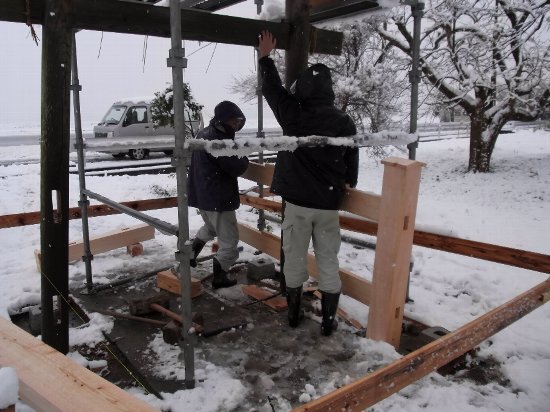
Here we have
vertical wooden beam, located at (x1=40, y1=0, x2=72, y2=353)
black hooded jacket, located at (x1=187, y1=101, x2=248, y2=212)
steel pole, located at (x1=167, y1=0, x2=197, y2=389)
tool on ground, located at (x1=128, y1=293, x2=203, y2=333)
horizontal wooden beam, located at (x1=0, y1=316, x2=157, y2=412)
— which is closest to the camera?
horizontal wooden beam, located at (x1=0, y1=316, x2=157, y2=412)

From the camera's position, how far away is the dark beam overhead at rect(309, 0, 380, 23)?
4293 mm

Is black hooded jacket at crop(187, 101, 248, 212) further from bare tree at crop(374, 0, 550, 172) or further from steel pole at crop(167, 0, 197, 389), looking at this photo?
bare tree at crop(374, 0, 550, 172)

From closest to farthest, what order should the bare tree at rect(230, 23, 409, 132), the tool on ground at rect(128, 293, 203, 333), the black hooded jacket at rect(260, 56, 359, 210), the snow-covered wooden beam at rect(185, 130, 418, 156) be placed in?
the snow-covered wooden beam at rect(185, 130, 418, 156), the black hooded jacket at rect(260, 56, 359, 210), the tool on ground at rect(128, 293, 203, 333), the bare tree at rect(230, 23, 409, 132)

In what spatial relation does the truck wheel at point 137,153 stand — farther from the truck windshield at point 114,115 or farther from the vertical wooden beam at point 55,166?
the vertical wooden beam at point 55,166

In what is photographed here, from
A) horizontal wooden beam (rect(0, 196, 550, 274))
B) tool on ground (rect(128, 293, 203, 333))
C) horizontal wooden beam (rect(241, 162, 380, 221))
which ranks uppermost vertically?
horizontal wooden beam (rect(241, 162, 380, 221))

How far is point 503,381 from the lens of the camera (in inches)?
120

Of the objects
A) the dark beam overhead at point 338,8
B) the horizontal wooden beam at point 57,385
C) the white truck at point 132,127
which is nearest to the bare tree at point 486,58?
the dark beam overhead at point 338,8

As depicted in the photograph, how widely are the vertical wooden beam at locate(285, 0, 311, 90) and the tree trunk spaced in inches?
393

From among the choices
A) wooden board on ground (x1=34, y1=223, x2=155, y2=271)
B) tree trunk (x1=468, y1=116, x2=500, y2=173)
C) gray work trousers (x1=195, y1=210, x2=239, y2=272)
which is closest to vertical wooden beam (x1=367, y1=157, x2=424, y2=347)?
gray work trousers (x1=195, y1=210, x2=239, y2=272)

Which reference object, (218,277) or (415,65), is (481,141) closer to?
(415,65)

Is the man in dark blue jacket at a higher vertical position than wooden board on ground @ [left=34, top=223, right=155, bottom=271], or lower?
higher

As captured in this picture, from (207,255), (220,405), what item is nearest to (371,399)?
(220,405)

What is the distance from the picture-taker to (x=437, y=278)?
515 centimetres

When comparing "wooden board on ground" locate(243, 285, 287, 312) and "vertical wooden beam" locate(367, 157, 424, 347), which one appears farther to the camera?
"wooden board on ground" locate(243, 285, 287, 312)
